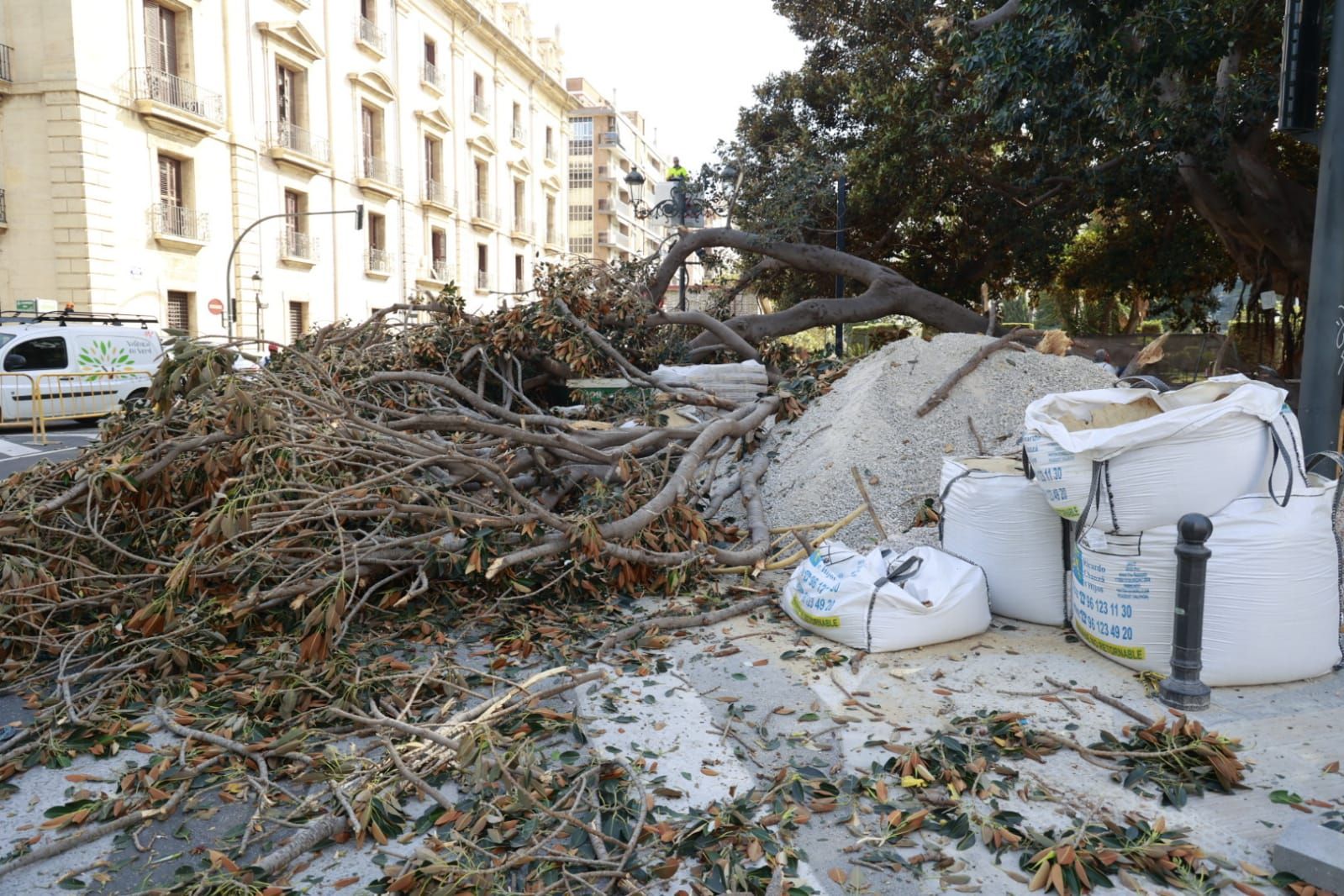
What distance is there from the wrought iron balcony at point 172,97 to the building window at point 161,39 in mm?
364

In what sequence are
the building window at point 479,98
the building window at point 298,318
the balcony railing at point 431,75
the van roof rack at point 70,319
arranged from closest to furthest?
the van roof rack at point 70,319
the building window at point 298,318
the balcony railing at point 431,75
the building window at point 479,98

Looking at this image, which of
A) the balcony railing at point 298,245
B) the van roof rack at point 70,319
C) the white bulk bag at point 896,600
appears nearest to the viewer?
the white bulk bag at point 896,600

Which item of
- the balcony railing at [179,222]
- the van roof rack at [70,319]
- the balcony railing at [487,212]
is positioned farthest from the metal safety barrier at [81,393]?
Answer: the balcony railing at [487,212]

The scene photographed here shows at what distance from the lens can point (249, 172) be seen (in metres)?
26.8

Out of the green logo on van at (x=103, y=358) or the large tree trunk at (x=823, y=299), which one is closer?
the large tree trunk at (x=823, y=299)

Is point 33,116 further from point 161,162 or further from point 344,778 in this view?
point 344,778

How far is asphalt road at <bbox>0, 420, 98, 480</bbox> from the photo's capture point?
1054cm

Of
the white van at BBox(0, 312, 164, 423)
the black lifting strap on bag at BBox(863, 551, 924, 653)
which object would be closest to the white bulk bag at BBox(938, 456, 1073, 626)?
the black lifting strap on bag at BBox(863, 551, 924, 653)

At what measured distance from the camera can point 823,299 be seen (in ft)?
36.2

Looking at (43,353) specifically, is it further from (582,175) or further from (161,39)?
(582,175)

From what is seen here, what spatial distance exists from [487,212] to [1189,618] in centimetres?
4392

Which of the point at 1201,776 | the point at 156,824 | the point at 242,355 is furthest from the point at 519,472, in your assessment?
the point at 1201,776

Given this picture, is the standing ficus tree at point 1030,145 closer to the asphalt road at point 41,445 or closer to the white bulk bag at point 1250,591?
the white bulk bag at point 1250,591

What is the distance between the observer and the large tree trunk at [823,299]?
10656 mm
